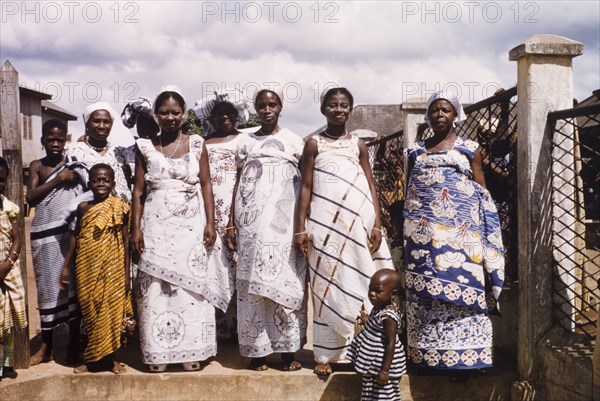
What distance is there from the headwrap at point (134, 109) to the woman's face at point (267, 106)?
1186 mm

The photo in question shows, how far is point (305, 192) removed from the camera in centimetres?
412

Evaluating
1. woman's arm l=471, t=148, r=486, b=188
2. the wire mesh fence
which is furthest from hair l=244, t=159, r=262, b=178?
the wire mesh fence

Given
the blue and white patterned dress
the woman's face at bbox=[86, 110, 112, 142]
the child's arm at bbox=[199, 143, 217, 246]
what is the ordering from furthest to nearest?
1. the woman's face at bbox=[86, 110, 112, 142]
2. the child's arm at bbox=[199, 143, 217, 246]
3. the blue and white patterned dress

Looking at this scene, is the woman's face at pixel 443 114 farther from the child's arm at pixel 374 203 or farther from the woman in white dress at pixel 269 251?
the woman in white dress at pixel 269 251

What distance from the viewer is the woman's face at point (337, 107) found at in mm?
4105

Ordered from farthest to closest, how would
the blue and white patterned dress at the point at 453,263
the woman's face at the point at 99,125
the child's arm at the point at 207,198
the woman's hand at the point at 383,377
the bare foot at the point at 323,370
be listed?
the woman's face at the point at 99,125 < the child's arm at the point at 207,198 < the bare foot at the point at 323,370 < the blue and white patterned dress at the point at 453,263 < the woman's hand at the point at 383,377

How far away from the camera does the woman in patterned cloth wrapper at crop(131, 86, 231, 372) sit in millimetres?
4125

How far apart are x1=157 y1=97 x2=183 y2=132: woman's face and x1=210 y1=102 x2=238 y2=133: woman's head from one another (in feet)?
1.56

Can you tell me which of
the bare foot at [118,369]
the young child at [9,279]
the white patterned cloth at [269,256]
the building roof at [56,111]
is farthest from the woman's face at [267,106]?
the building roof at [56,111]

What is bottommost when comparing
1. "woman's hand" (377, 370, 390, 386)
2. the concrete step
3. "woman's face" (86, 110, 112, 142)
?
the concrete step

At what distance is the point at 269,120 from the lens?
14.1 ft

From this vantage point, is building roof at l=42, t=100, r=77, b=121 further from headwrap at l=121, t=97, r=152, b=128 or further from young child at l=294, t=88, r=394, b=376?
young child at l=294, t=88, r=394, b=376

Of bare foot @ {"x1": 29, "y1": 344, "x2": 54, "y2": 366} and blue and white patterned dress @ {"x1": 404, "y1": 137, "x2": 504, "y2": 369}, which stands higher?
blue and white patterned dress @ {"x1": 404, "y1": 137, "x2": 504, "y2": 369}

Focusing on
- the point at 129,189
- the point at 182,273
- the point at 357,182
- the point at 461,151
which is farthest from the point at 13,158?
the point at 461,151
